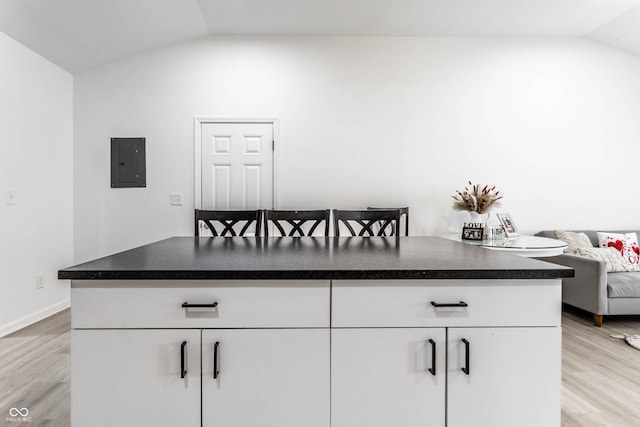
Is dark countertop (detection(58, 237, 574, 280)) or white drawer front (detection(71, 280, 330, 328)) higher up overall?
dark countertop (detection(58, 237, 574, 280))

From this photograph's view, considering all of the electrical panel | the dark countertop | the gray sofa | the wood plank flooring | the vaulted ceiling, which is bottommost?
the wood plank flooring

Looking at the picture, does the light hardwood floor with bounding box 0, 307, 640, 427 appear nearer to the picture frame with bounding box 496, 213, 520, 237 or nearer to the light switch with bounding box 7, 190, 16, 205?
the picture frame with bounding box 496, 213, 520, 237

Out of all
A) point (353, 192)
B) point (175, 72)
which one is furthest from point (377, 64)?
point (175, 72)

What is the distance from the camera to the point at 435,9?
134 inches

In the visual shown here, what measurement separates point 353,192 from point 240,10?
82.7 inches

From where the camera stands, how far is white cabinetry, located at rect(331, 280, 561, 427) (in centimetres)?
111

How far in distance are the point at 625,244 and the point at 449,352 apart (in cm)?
363

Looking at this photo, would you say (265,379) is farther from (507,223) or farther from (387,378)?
(507,223)

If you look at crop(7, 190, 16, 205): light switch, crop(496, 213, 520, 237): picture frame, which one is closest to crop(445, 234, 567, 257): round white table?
crop(496, 213, 520, 237): picture frame

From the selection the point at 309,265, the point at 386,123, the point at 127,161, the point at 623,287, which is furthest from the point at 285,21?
the point at 623,287

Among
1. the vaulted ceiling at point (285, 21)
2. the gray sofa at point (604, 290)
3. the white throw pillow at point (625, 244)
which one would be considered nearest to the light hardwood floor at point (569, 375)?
the gray sofa at point (604, 290)

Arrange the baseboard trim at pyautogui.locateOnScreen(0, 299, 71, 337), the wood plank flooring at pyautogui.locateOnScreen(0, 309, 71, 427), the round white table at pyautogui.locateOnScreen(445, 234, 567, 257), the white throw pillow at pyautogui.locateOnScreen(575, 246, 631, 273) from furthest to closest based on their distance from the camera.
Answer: the white throw pillow at pyautogui.locateOnScreen(575, 246, 631, 273), the baseboard trim at pyautogui.locateOnScreen(0, 299, 71, 337), the round white table at pyautogui.locateOnScreen(445, 234, 567, 257), the wood plank flooring at pyautogui.locateOnScreen(0, 309, 71, 427)

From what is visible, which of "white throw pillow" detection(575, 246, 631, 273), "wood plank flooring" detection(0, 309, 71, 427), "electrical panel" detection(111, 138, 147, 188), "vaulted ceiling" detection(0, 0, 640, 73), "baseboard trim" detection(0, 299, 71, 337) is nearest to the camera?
"wood plank flooring" detection(0, 309, 71, 427)

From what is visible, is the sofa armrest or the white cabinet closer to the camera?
the white cabinet
